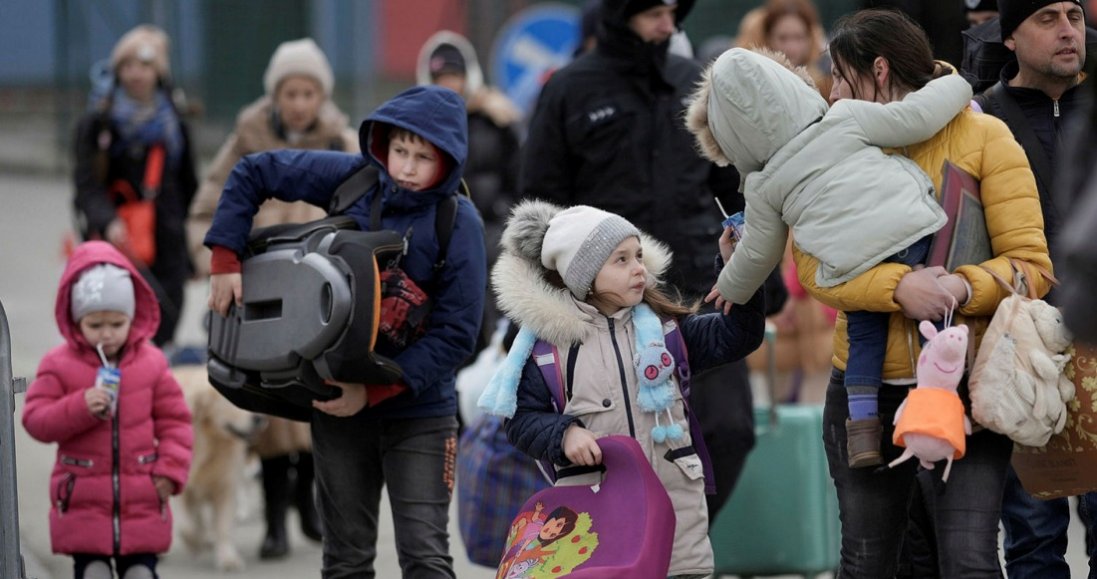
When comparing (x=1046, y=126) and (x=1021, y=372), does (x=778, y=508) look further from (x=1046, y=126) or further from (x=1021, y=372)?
(x=1021, y=372)

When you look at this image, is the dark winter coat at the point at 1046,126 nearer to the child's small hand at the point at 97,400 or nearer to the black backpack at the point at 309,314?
the black backpack at the point at 309,314

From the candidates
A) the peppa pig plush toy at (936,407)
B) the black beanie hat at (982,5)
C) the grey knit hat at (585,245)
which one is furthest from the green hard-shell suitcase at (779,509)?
the peppa pig plush toy at (936,407)

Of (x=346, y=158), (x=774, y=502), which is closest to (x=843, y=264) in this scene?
(x=346, y=158)

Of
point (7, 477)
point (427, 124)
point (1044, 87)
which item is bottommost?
point (7, 477)

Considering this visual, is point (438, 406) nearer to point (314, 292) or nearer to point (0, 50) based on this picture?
point (314, 292)

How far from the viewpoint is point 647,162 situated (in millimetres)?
7449

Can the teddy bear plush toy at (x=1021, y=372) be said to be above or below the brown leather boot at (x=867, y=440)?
above

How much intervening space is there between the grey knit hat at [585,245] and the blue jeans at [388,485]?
2.92ft

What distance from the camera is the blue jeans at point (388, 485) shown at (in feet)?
21.1

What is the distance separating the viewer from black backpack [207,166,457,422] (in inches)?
237

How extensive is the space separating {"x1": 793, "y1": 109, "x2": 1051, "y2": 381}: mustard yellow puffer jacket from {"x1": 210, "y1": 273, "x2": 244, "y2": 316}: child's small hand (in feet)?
6.27

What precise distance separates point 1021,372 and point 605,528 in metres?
1.15

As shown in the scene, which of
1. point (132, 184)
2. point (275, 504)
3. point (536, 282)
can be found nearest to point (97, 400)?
point (536, 282)

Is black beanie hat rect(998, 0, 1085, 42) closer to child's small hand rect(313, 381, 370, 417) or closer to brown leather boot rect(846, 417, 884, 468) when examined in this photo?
brown leather boot rect(846, 417, 884, 468)
